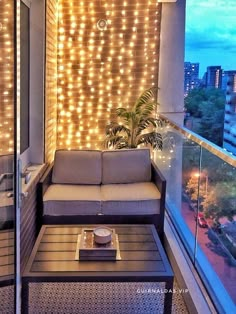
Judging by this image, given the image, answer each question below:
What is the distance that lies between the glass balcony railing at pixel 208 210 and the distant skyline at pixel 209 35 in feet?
7.63

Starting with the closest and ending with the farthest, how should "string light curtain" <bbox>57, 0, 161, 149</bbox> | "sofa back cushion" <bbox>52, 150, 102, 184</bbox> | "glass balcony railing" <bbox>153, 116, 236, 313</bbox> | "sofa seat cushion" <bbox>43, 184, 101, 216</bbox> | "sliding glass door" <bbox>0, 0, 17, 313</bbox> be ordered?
"sliding glass door" <bbox>0, 0, 17, 313</bbox>, "glass balcony railing" <bbox>153, 116, 236, 313</bbox>, "sofa seat cushion" <bbox>43, 184, 101, 216</bbox>, "sofa back cushion" <bbox>52, 150, 102, 184</bbox>, "string light curtain" <bbox>57, 0, 161, 149</bbox>

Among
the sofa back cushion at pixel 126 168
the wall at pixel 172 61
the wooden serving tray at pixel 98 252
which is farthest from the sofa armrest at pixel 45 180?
the wall at pixel 172 61

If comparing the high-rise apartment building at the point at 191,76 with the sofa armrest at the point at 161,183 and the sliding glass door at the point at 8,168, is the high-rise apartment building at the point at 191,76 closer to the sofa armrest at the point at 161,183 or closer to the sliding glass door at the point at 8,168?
the sofa armrest at the point at 161,183

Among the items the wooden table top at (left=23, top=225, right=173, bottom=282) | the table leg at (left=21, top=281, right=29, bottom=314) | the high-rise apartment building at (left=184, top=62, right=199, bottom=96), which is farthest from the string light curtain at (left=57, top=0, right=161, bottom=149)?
A: the table leg at (left=21, top=281, right=29, bottom=314)

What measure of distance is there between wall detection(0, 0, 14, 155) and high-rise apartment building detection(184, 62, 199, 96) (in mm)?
4205

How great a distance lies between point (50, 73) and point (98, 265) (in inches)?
128

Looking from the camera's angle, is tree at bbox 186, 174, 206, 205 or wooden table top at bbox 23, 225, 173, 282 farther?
tree at bbox 186, 174, 206, 205

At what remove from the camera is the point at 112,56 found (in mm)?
5953

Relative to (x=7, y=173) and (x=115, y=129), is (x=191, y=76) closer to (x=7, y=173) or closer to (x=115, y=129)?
(x=115, y=129)

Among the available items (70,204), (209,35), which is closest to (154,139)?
(70,204)

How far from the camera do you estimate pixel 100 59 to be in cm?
595

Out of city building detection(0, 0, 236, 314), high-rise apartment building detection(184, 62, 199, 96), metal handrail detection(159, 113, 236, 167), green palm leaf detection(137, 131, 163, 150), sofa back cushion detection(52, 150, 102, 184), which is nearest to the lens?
city building detection(0, 0, 236, 314)

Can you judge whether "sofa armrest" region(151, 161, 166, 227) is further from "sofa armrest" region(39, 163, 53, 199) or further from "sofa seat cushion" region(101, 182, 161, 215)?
"sofa armrest" region(39, 163, 53, 199)

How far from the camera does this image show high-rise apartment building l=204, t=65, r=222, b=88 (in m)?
6.16
